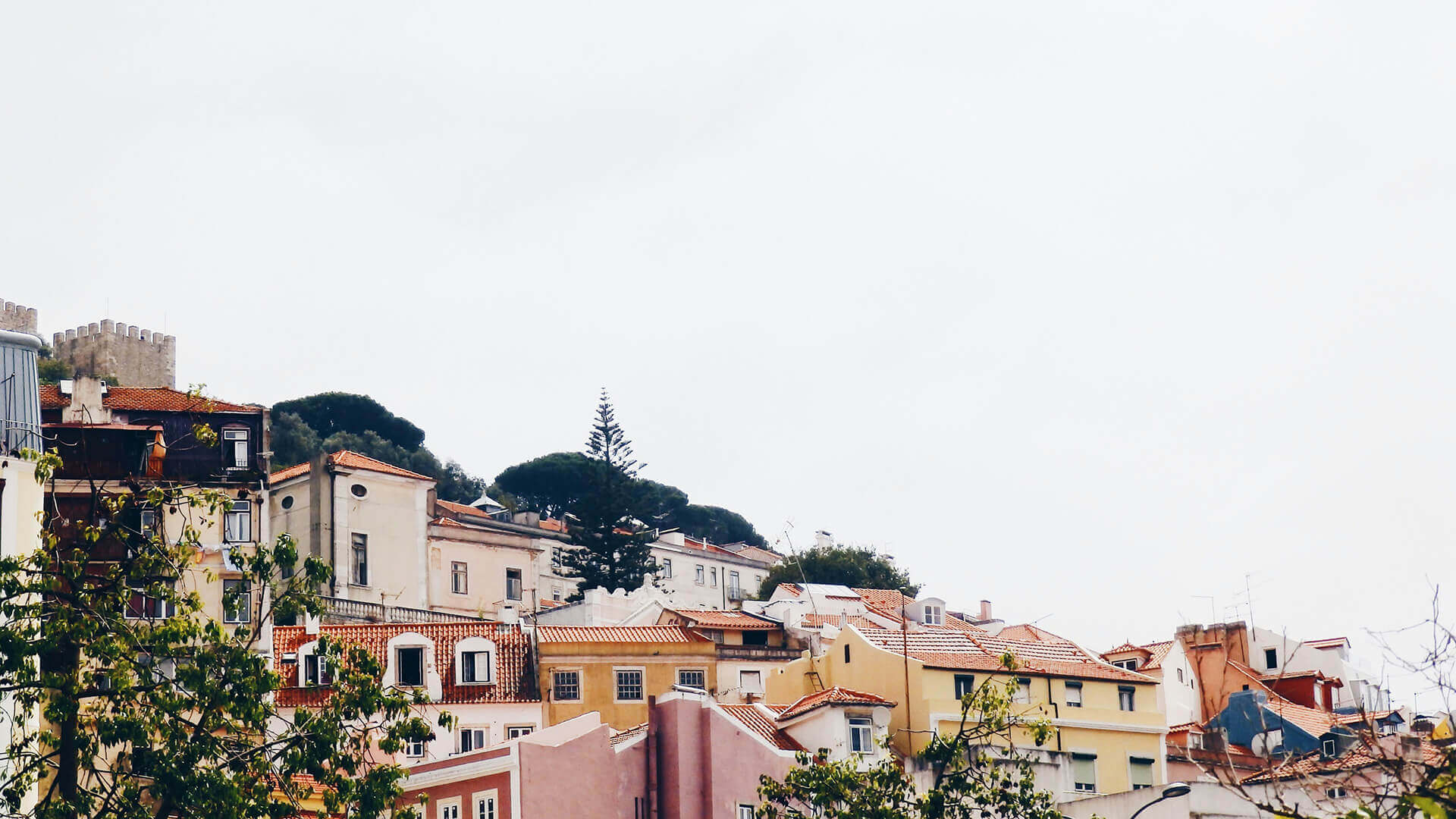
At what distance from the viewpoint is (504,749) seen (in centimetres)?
4400

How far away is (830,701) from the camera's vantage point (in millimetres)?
49781

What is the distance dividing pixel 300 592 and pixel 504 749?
20.4 metres

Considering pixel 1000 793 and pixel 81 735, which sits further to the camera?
pixel 1000 793

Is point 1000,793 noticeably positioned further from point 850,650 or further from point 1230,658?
point 1230,658

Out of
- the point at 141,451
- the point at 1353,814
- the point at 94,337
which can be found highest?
the point at 94,337

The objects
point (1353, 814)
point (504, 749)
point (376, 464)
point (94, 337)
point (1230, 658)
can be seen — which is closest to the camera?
point (1353, 814)

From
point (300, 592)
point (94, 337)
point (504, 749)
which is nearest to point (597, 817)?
point (504, 749)

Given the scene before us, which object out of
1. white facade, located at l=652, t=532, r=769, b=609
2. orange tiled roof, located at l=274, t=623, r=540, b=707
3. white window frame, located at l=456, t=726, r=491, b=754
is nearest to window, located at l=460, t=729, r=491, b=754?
white window frame, located at l=456, t=726, r=491, b=754

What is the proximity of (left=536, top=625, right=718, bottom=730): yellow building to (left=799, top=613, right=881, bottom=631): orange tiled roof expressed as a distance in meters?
7.17

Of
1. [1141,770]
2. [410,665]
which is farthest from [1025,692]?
[410,665]

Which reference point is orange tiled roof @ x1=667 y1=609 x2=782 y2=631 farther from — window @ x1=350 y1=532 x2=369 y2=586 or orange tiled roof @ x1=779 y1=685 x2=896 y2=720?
window @ x1=350 y1=532 x2=369 y2=586

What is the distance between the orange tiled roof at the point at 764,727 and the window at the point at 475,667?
7809 millimetres

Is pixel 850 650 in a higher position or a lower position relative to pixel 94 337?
lower

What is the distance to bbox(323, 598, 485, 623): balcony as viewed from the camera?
222 feet
